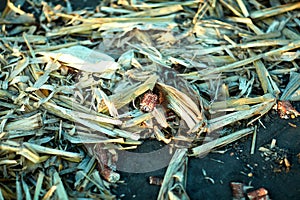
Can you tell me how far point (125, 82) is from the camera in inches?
110

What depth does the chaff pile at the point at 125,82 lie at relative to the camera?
2.42m

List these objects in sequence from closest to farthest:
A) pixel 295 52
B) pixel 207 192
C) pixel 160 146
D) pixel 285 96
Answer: pixel 207 192
pixel 160 146
pixel 285 96
pixel 295 52

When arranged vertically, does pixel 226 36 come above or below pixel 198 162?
above

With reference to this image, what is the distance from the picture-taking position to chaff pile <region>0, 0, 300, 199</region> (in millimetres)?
2424

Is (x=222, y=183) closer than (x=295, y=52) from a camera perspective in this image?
Yes

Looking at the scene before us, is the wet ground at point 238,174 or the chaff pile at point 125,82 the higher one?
the chaff pile at point 125,82

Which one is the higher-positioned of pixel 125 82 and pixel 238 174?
pixel 125 82

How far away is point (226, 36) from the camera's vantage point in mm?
3109

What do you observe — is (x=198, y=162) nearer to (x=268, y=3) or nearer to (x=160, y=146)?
(x=160, y=146)

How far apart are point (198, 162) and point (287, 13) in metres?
1.35

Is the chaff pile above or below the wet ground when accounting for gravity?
above

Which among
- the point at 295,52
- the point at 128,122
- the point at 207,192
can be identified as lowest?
the point at 207,192

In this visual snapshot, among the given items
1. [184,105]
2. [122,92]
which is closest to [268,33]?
[184,105]

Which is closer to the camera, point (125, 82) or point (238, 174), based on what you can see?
point (238, 174)
